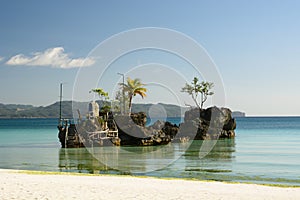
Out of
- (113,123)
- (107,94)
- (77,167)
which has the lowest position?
(77,167)

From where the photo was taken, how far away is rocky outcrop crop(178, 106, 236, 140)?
160 ft

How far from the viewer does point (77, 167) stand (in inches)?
926

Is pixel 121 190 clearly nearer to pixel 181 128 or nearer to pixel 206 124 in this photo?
pixel 181 128

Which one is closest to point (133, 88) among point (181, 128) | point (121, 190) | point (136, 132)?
point (136, 132)

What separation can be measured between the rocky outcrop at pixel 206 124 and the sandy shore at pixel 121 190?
3265 centimetres

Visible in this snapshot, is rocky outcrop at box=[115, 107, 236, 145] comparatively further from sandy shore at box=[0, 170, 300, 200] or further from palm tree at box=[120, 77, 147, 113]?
sandy shore at box=[0, 170, 300, 200]

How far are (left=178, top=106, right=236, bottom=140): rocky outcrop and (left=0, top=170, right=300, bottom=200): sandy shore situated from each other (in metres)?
32.7

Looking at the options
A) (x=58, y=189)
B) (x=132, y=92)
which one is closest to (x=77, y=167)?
(x=58, y=189)

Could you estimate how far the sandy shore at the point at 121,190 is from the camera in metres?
12.2

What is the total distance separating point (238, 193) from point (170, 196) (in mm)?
2483

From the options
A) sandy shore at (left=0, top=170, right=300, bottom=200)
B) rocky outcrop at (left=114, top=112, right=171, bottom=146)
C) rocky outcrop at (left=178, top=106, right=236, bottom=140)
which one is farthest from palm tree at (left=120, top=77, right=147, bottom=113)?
sandy shore at (left=0, top=170, right=300, bottom=200)

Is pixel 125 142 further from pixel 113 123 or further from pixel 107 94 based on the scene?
pixel 107 94

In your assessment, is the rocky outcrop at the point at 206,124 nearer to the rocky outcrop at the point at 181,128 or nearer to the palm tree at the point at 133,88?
the rocky outcrop at the point at 181,128

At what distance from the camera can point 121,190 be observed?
13.3 metres
